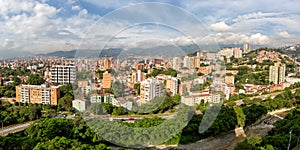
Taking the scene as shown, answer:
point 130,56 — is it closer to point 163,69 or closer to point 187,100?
point 187,100

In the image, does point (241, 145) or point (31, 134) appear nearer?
point (241, 145)

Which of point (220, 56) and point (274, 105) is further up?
point (220, 56)

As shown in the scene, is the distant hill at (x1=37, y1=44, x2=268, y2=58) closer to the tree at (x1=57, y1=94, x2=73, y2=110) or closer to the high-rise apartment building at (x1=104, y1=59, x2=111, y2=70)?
the high-rise apartment building at (x1=104, y1=59, x2=111, y2=70)

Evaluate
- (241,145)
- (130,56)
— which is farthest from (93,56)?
(241,145)

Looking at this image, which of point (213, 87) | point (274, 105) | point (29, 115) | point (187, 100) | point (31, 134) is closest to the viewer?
point (213, 87)

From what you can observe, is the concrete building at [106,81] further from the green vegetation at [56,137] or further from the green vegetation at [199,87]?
the green vegetation at [56,137]
